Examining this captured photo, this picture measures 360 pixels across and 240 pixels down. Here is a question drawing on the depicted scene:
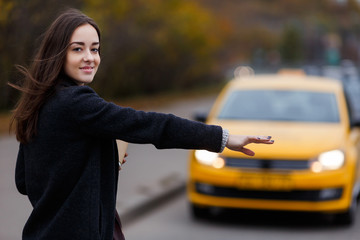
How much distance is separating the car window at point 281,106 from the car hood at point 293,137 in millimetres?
223

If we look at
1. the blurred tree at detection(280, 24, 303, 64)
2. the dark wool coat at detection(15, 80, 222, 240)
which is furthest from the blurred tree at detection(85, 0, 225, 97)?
the blurred tree at detection(280, 24, 303, 64)

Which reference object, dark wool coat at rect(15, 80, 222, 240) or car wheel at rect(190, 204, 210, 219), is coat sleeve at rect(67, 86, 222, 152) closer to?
dark wool coat at rect(15, 80, 222, 240)

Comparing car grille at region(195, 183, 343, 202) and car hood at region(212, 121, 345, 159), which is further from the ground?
car hood at region(212, 121, 345, 159)

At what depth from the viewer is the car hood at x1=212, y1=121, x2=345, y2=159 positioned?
7.70 m

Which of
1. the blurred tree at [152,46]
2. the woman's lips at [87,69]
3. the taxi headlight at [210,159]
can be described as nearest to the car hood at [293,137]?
the taxi headlight at [210,159]

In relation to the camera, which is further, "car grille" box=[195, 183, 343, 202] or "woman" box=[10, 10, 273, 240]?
"car grille" box=[195, 183, 343, 202]

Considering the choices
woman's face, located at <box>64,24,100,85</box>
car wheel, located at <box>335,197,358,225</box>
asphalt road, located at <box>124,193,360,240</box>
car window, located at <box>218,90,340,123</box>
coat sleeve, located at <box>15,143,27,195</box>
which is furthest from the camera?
car window, located at <box>218,90,340,123</box>

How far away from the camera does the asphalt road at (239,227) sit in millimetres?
7492

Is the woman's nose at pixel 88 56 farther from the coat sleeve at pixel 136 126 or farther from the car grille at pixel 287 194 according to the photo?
the car grille at pixel 287 194

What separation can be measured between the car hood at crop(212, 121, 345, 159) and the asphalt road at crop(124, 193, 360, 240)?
0.77 metres

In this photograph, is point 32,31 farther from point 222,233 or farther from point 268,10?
point 268,10

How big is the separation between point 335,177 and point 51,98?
5373 mm

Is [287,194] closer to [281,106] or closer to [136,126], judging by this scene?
[281,106]

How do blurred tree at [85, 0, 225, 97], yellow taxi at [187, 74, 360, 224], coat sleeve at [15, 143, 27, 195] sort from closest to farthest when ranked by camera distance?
coat sleeve at [15, 143, 27, 195], yellow taxi at [187, 74, 360, 224], blurred tree at [85, 0, 225, 97]
